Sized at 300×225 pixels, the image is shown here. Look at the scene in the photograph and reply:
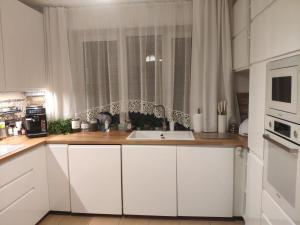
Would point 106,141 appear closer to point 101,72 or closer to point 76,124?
point 76,124

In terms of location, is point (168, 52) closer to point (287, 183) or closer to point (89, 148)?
point (89, 148)

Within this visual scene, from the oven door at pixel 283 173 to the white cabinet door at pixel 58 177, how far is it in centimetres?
187

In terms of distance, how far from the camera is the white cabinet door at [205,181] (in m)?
2.32

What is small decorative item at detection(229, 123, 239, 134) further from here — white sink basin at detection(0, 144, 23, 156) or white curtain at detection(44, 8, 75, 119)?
Answer: white sink basin at detection(0, 144, 23, 156)

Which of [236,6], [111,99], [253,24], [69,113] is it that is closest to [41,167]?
[69,113]

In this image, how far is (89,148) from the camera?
242cm

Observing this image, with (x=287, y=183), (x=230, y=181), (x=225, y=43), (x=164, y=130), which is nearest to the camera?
(x=287, y=183)

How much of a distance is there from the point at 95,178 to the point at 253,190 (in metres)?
1.50

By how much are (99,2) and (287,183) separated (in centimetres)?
246

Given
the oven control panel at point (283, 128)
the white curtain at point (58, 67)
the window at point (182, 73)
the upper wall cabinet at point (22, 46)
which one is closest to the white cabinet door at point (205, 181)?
the window at point (182, 73)

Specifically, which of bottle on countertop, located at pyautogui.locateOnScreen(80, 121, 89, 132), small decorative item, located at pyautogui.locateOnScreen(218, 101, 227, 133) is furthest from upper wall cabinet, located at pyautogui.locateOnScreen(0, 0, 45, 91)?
small decorative item, located at pyautogui.locateOnScreen(218, 101, 227, 133)

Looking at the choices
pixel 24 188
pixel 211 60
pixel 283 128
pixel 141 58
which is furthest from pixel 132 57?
pixel 283 128

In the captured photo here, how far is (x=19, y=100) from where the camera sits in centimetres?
283

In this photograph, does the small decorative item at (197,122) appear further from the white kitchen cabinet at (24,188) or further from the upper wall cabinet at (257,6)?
the white kitchen cabinet at (24,188)
